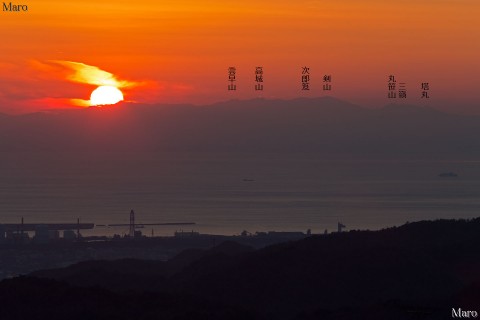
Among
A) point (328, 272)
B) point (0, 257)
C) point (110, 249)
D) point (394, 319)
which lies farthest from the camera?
point (110, 249)

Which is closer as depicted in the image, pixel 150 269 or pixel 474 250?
pixel 474 250

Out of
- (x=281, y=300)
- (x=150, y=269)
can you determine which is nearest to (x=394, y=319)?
(x=281, y=300)

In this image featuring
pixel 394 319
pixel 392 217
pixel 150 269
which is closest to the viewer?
pixel 394 319

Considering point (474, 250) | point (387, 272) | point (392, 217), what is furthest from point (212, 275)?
point (392, 217)

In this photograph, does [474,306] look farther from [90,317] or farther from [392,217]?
[392,217]

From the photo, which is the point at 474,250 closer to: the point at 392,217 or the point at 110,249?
the point at 110,249

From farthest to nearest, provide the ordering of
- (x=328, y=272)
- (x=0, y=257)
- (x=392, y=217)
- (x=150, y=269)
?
(x=392, y=217)
(x=0, y=257)
(x=150, y=269)
(x=328, y=272)
